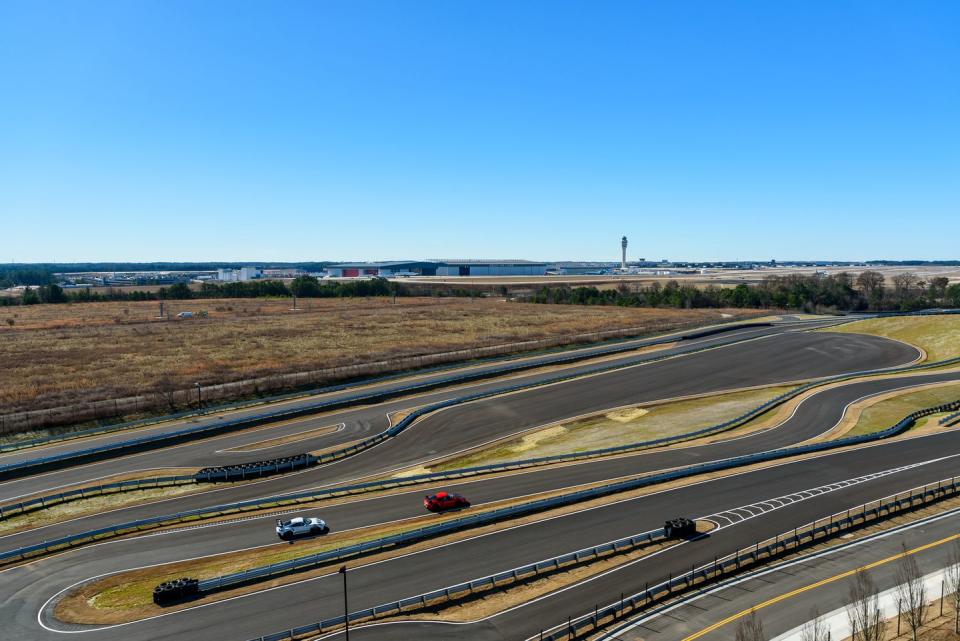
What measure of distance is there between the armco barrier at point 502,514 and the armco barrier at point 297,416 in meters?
20.2

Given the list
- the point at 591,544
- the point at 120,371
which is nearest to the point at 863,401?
the point at 591,544

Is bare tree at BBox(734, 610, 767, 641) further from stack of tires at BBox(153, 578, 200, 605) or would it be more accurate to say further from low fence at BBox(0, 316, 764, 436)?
low fence at BBox(0, 316, 764, 436)

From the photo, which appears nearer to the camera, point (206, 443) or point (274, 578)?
point (274, 578)

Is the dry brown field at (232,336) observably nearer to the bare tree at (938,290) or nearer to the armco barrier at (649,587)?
the bare tree at (938,290)

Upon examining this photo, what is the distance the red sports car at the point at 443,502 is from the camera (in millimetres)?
40500

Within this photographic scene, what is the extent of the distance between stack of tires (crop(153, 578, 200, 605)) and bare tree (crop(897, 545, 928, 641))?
102ft

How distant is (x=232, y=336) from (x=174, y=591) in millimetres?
95308

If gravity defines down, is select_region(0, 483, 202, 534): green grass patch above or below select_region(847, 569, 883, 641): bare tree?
below

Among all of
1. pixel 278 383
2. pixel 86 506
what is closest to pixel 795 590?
pixel 86 506

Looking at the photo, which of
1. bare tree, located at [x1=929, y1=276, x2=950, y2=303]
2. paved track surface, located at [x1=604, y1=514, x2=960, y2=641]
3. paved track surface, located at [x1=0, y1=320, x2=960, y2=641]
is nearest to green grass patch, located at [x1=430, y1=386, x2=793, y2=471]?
paved track surface, located at [x1=0, y1=320, x2=960, y2=641]

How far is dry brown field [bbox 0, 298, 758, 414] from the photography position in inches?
3184

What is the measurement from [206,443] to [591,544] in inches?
1572

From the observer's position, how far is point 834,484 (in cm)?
4294

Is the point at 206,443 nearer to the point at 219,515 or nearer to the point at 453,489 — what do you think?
the point at 219,515
